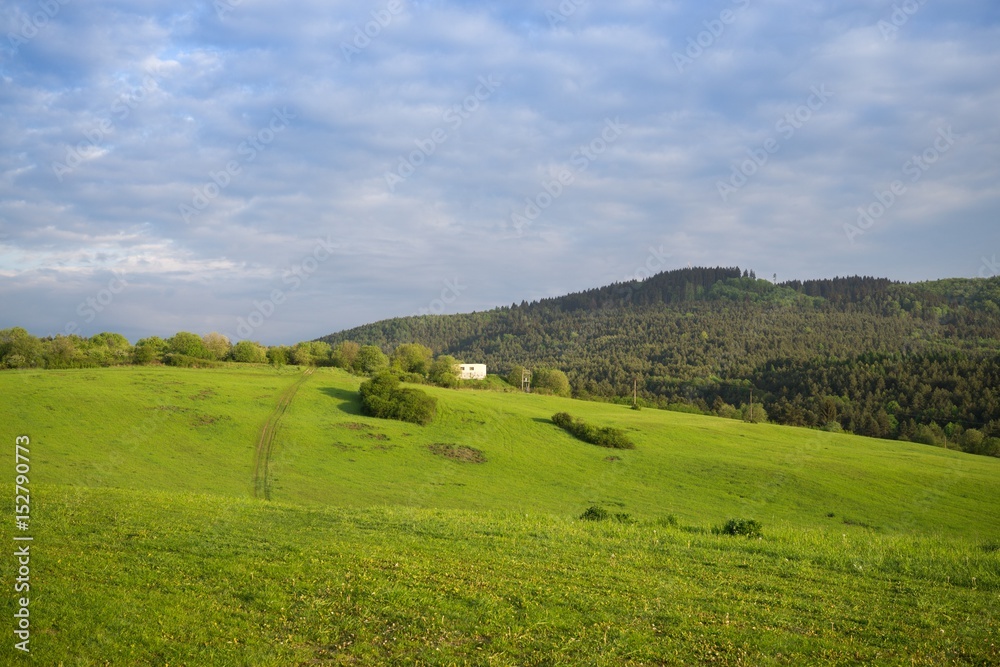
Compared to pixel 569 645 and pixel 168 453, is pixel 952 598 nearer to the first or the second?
pixel 569 645

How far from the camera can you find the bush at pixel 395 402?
215ft

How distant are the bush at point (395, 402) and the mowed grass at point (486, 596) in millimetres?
50542

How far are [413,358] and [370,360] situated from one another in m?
14.9

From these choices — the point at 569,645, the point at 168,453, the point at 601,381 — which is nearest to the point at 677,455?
the point at 168,453

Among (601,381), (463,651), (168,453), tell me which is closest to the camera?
(463,651)

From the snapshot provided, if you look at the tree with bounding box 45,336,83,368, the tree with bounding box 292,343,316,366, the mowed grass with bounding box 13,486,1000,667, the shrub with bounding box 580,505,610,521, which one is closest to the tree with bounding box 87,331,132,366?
the tree with bounding box 45,336,83,368

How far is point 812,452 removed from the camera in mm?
65688

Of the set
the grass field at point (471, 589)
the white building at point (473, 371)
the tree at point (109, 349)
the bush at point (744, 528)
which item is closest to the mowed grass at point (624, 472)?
the bush at point (744, 528)

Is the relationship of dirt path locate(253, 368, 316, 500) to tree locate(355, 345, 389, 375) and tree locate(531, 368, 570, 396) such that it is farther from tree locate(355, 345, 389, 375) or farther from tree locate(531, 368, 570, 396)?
tree locate(531, 368, 570, 396)

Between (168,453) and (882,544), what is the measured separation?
47487mm

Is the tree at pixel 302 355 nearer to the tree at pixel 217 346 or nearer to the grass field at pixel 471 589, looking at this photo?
the tree at pixel 217 346

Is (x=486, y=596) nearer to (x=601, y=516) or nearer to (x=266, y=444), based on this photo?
(x=601, y=516)

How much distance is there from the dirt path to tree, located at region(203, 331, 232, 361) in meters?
23.3

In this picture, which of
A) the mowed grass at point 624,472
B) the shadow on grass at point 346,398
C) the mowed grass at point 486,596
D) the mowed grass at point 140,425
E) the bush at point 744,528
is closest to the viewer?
the mowed grass at point 486,596
